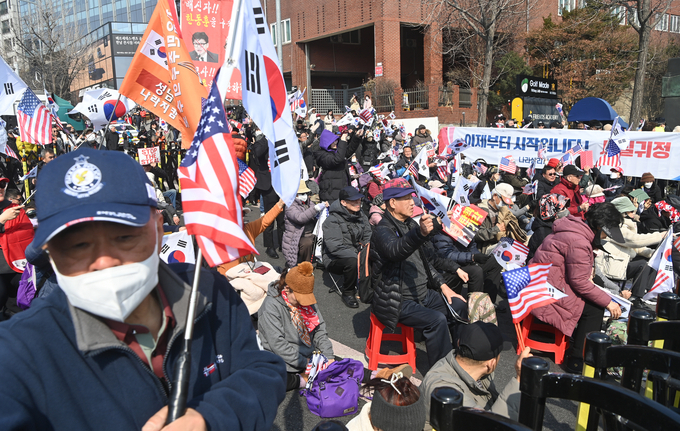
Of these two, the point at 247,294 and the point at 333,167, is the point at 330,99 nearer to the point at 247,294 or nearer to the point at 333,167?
the point at 333,167

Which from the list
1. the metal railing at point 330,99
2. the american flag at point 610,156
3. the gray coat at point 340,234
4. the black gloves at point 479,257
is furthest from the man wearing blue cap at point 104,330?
the metal railing at point 330,99

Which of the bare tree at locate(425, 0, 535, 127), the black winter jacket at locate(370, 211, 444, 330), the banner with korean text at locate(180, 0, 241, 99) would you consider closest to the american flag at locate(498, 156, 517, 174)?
the banner with korean text at locate(180, 0, 241, 99)

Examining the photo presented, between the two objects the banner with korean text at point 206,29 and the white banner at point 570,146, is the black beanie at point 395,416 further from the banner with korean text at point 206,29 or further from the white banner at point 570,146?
the white banner at point 570,146

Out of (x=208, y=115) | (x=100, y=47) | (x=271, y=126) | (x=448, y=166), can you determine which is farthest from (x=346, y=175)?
(x=100, y=47)

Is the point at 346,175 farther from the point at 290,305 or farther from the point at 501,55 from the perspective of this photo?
the point at 501,55

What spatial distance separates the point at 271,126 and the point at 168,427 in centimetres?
193

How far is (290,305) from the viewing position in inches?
→ 170

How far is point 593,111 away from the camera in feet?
55.4

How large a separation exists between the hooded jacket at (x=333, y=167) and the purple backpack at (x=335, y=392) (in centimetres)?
519

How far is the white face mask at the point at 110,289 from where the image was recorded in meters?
1.23

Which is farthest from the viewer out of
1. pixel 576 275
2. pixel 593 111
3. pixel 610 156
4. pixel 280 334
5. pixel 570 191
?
pixel 593 111

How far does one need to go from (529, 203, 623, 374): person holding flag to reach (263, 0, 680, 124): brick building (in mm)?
20818

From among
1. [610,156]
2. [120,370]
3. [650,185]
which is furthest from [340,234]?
[650,185]

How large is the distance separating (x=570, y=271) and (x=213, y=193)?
4.01m
